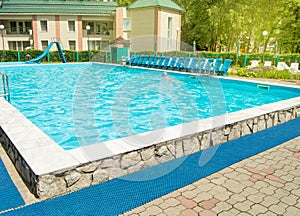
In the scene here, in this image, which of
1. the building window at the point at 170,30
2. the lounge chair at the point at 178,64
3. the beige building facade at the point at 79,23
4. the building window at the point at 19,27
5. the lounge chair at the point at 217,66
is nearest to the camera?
the lounge chair at the point at 217,66

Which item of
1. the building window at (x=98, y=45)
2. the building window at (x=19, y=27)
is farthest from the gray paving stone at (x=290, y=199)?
the building window at (x=19, y=27)

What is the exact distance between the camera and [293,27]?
23484 mm

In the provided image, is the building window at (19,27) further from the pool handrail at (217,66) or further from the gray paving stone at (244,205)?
the gray paving stone at (244,205)

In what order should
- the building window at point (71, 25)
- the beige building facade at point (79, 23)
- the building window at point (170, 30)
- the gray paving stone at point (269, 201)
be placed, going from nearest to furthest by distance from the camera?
the gray paving stone at point (269, 201) < the beige building facade at point (79, 23) < the building window at point (170, 30) < the building window at point (71, 25)

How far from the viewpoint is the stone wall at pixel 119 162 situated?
304 centimetres

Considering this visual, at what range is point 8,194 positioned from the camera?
3064 millimetres

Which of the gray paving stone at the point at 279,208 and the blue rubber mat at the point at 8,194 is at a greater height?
the blue rubber mat at the point at 8,194

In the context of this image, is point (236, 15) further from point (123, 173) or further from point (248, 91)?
point (123, 173)

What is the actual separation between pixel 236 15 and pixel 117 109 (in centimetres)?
2599

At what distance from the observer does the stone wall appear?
304cm

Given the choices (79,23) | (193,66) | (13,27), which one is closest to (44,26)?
(13,27)

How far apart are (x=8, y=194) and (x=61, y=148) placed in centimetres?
79

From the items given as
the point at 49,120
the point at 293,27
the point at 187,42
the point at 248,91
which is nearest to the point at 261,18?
the point at 293,27

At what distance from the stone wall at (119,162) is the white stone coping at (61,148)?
0.07m
